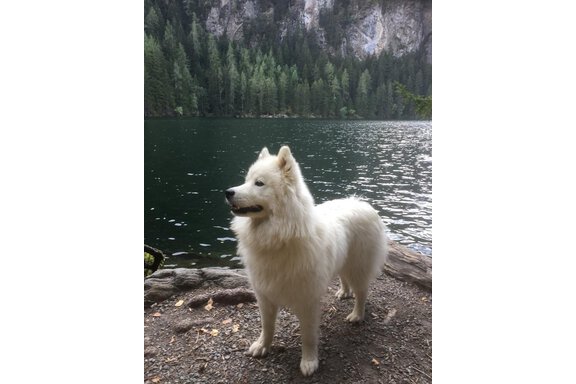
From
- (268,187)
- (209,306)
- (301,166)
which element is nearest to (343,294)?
(209,306)

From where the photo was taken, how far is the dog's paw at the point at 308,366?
9.98ft

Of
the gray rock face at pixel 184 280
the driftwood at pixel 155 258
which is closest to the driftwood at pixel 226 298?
the gray rock face at pixel 184 280

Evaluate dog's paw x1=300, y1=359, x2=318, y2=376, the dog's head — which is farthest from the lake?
→ dog's paw x1=300, y1=359, x2=318, y2=376

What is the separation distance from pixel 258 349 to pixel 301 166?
1.81m

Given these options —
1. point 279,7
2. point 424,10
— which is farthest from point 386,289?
point 279,7

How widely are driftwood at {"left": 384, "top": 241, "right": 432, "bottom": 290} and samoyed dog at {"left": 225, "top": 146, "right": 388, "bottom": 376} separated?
0.87 metres

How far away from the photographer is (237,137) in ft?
12.6

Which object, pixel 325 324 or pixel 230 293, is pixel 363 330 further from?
pixel 230 293

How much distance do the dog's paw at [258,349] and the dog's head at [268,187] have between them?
4.46 feet

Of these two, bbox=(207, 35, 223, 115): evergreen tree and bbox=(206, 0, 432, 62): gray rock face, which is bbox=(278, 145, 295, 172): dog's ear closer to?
bbox=(207, 35, 223, 115): evergreen tree

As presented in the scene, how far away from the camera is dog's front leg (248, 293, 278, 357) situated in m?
3.20

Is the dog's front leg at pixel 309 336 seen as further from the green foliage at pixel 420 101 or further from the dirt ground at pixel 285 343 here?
the green foliage at pixel 420 101

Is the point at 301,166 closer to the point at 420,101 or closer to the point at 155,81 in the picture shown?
the point at 420,101

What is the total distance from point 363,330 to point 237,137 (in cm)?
245
